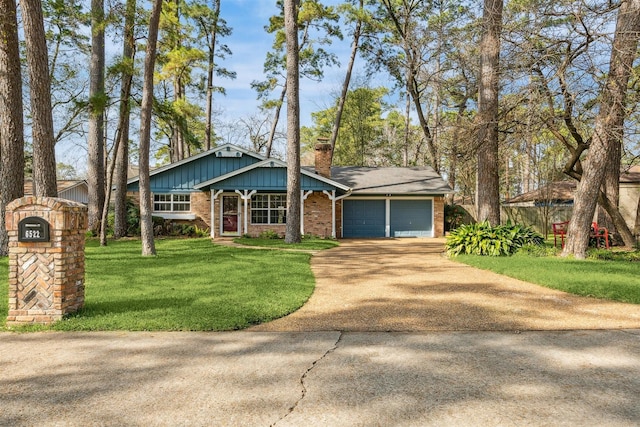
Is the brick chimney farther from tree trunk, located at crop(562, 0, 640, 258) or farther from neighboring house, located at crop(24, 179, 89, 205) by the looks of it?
neighboring house, located at crop(24, 179, 89, 205)

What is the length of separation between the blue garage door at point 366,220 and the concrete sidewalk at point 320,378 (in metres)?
15.4

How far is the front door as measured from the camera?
18953mm

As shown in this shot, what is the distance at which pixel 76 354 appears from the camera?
12.1 feet

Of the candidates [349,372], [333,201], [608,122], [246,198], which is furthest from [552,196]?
[349,372]

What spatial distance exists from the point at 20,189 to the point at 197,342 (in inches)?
339

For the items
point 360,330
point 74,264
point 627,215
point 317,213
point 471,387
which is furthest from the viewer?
point 627,215

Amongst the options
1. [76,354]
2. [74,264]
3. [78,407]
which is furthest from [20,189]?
[78,407]

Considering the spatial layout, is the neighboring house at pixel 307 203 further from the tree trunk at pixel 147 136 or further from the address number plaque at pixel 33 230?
the address number plaque at pixel 33 230

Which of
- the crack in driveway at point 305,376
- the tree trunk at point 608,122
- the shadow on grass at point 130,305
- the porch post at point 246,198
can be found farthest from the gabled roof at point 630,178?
the shadow on grass at point 130,305

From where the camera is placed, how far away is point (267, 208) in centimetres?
1888

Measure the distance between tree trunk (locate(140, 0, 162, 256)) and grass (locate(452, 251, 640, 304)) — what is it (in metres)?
8.45

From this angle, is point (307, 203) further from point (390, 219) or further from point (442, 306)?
point (442, 306)

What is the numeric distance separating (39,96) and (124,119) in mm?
5363

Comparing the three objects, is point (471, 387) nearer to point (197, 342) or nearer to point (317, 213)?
point (197, 342)
